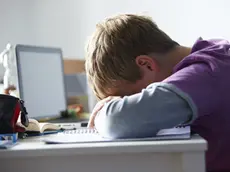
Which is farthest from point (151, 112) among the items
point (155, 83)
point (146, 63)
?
point (146, 63)

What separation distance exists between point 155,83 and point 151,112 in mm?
62

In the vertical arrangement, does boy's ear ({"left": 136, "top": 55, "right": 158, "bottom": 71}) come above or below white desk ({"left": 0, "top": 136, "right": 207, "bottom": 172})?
above

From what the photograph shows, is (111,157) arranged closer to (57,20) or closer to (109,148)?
(109,148)

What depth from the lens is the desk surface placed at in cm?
66

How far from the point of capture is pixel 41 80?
1.86m

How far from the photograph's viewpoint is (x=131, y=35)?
3.02 ft

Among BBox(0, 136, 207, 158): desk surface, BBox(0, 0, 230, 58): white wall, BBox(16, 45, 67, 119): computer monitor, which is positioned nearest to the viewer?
BBox(0, 136, 207, 158): desk surface

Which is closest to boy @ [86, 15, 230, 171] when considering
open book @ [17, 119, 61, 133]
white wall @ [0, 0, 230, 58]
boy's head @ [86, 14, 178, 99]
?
boy's head @ [86, 14, 178, 99]

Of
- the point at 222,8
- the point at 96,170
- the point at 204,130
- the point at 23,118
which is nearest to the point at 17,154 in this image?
the point at 96,170

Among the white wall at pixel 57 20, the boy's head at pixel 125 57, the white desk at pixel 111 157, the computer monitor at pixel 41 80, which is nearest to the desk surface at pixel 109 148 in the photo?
the white desk at pixel 111 157

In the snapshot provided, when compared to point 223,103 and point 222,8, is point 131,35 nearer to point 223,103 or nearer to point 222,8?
point 223,103

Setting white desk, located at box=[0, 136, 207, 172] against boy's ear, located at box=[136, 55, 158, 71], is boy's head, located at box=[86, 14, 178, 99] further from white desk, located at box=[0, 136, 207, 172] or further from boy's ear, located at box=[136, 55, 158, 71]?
white desk, located at box=[0, 136, 207, 172]

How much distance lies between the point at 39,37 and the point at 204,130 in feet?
6.34

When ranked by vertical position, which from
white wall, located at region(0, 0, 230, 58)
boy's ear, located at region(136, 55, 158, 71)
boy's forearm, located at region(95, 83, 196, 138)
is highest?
white wall, located at region(0, 0, 230, 58)
